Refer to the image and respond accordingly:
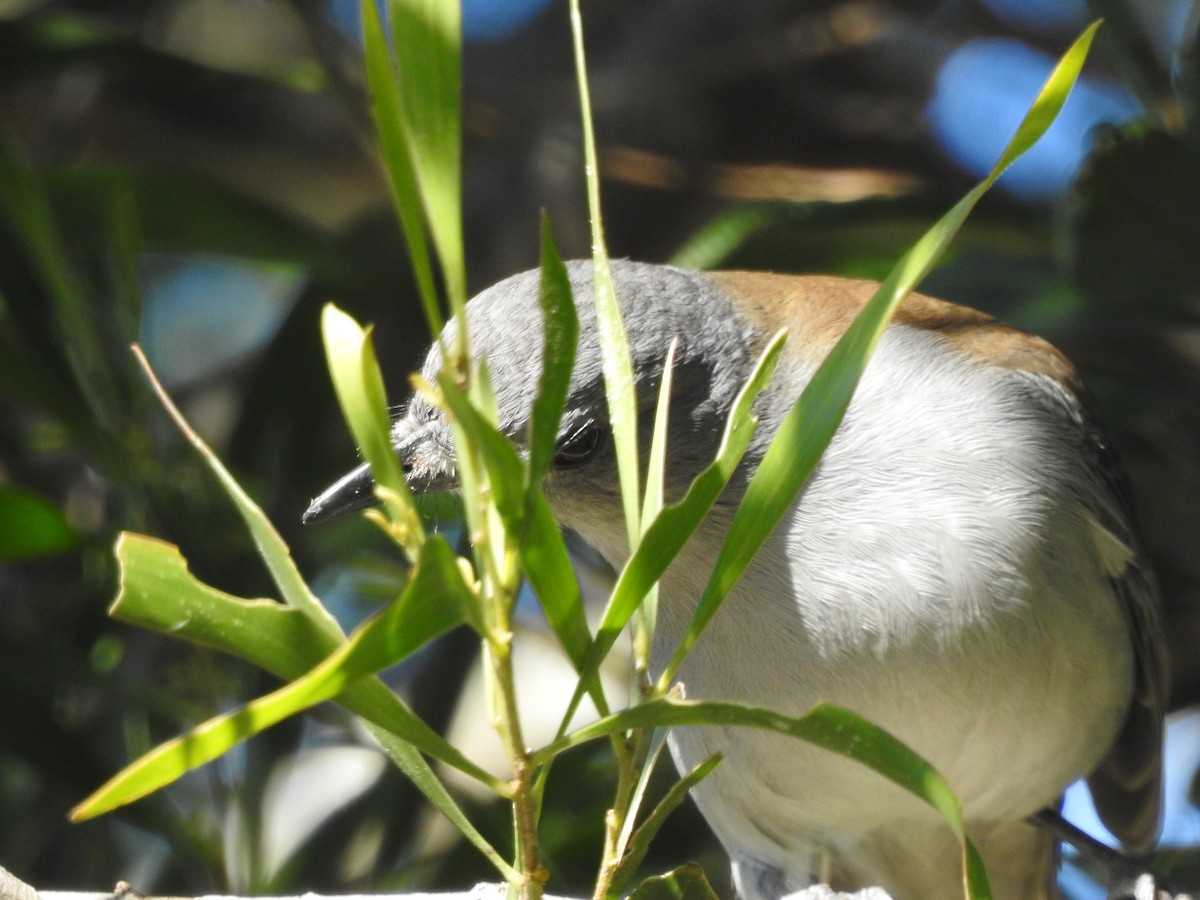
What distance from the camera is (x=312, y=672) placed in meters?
1.24

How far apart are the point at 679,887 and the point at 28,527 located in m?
2.34

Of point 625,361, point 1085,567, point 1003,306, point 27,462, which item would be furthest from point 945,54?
point 625,361

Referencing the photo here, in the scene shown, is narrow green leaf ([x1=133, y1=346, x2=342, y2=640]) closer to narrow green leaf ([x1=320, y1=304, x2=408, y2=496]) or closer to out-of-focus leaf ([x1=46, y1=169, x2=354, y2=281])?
narrow green leaf ([x1=320, y1=304, x2=408, y2=496])

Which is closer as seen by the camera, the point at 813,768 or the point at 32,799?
the point at 813,768

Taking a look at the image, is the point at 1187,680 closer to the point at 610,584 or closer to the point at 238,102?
the point at 610,584

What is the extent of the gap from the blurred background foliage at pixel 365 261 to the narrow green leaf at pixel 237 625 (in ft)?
6.57

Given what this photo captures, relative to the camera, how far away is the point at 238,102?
18.7 ft

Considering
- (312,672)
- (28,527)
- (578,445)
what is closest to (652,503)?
(312,672)

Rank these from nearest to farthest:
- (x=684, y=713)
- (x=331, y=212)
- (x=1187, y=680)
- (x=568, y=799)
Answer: (x=684, y=713) < (x=568, y=799) < (x=1187, y=680) < (x=331, y=212)

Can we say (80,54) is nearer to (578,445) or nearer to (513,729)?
(578,445)

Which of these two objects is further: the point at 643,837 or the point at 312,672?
the point at 643,837

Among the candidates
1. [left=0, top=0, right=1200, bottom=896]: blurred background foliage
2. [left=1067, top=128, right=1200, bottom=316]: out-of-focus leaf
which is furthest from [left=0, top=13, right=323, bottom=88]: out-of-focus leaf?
[left=1067, top=128, right=1200, bottom=316]: out-of-focus leaf

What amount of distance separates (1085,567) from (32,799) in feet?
9.55

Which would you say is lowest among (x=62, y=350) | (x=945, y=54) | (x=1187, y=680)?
(x=1187, y=680)
